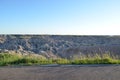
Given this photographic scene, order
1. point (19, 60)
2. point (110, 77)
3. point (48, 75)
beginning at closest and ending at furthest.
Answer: point (110, 77) < point (48, 75) < point (19, 60)

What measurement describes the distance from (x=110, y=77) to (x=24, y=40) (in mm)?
48139

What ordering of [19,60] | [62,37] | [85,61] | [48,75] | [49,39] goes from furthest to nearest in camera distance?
[62,37], [49,39], [19,60], [85,61], [48,75]

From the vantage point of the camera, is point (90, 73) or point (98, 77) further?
point (90, 73)

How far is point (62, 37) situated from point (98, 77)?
56.9m

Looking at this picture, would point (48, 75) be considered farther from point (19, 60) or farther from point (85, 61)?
point (19, 60)

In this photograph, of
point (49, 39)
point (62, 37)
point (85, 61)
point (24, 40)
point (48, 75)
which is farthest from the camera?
point (62, 37)

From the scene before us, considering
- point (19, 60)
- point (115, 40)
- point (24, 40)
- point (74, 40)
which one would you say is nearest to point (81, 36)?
point (74, 40)

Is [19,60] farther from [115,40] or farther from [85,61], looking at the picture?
[115,40]

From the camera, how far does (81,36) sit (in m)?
68.1

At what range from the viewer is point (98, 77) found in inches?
438

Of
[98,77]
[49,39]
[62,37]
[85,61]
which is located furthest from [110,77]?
[62,37]

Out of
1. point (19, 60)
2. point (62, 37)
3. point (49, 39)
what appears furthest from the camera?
point (62, 37)

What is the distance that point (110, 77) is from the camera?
1107 centimetres

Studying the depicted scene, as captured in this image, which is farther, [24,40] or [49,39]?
[49,39]
